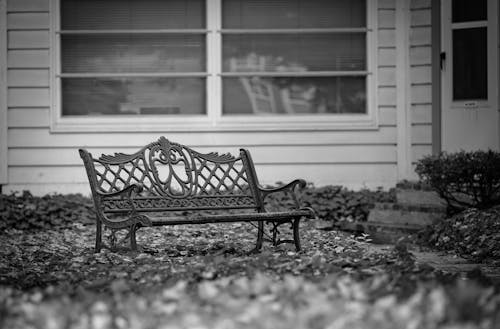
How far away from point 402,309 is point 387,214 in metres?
5.90

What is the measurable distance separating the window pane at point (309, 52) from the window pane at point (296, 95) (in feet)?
0.49

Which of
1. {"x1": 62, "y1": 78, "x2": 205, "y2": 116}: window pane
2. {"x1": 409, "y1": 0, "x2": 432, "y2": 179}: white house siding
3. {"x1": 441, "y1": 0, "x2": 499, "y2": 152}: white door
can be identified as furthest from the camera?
{"x1": 62, "y1": 78, "x2": 205, "y2": 116}: window pane

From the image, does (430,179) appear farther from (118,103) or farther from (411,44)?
(118,103)

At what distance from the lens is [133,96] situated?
1010 centimetres

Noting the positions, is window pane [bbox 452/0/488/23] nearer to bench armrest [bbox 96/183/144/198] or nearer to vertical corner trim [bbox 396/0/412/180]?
vertical corner trim [bbox 396/0/412/180]

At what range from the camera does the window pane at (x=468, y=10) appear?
31.2 ft

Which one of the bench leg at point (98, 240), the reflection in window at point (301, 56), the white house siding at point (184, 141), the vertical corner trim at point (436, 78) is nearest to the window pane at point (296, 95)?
the reflection in window at point (301, 56)

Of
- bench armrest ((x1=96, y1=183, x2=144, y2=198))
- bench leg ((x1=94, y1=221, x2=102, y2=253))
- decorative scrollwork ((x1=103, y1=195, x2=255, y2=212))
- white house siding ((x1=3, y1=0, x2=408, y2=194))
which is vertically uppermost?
white house siding ((x1=3, y1=0, x2=408, y2=194))

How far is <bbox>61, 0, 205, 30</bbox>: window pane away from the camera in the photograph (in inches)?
396

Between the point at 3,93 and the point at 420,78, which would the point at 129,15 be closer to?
the point at 3,93

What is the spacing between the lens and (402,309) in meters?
2.80

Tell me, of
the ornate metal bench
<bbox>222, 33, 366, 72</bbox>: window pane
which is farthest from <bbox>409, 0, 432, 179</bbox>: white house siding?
the ornate metal bench

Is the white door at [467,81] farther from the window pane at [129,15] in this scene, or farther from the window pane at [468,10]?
the window pane at [129,15]

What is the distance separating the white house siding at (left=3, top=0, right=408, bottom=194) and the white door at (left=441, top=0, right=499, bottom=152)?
0.34 metres
